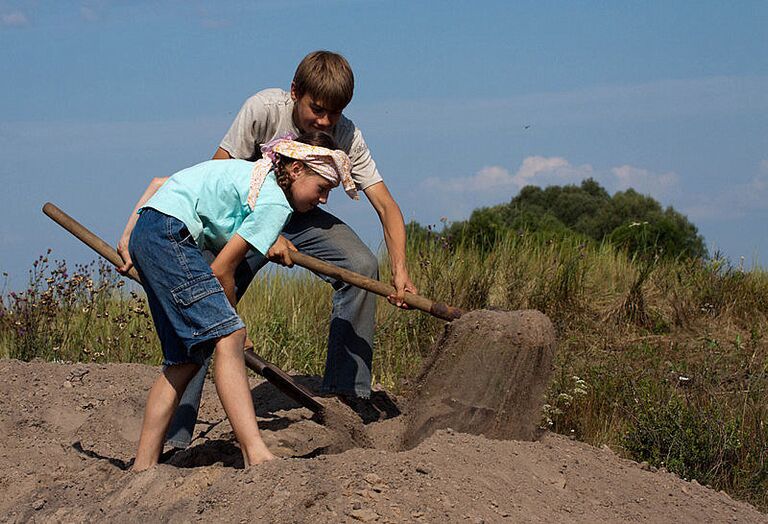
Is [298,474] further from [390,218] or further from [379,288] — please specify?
[390,218]

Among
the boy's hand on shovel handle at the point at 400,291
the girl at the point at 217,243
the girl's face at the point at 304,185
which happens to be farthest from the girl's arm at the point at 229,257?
the boy's hand on shovel handle at the point at 400,291

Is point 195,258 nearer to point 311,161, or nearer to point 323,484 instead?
point 311,161

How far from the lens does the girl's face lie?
4.21 meters

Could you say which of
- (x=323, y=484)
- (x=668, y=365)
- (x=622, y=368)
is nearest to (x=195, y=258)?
(x=323, y=484)

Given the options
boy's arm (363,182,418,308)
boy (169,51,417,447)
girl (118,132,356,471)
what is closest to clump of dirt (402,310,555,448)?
boy (169,51,417,447)

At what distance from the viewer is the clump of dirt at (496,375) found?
15.8 ft

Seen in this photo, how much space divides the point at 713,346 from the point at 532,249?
6.88 ft

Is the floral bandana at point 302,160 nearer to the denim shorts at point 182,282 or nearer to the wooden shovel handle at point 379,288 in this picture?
the denim shorts at point 182,282

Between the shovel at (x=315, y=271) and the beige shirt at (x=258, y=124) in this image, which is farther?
the beige shirt at (x=258, y=124)

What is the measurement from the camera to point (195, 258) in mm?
4152

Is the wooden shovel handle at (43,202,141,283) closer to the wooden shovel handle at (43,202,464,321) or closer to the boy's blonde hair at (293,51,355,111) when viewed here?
the wooden shovel handle at (43,202,464,321)

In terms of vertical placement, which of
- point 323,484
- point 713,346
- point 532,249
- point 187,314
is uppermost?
point 532,249

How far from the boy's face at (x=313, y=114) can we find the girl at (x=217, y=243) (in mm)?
538

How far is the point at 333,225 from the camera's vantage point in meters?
5.39
